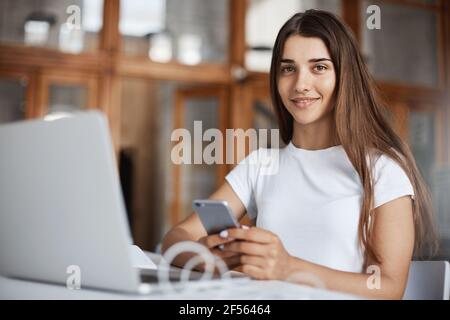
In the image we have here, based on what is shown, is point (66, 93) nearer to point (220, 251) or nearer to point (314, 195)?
point (314, 195)

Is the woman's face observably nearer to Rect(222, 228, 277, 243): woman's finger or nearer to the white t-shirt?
the white t-shirt

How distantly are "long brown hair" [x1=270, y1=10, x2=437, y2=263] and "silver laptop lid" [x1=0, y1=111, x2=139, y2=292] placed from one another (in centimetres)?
69

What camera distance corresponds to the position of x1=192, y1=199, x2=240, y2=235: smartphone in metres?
0.82

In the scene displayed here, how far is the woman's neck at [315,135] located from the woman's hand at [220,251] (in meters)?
0.56

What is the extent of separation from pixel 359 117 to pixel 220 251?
1.69ft

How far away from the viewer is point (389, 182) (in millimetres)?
1171

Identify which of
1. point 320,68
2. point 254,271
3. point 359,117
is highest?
point 320,68

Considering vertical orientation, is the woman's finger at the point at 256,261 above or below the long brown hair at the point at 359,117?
below

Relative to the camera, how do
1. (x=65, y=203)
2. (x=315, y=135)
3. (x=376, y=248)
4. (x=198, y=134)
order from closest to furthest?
1. (x=65, y=203)
2. (x=376, y=248)
3. (x=315, y=135)
4. (x=198, y=134)

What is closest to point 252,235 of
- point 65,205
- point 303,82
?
point 65,205

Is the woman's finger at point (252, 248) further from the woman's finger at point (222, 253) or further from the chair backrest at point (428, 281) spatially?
the chair backrest at point (428, 281)

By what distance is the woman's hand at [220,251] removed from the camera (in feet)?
2.94

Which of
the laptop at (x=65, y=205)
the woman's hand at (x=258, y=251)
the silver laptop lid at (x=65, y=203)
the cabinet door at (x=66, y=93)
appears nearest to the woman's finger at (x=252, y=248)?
the woman's hand at (x=258, y=251)

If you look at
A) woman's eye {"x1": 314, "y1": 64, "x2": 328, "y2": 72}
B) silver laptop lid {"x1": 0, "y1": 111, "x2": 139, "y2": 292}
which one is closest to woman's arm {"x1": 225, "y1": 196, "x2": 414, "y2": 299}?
silver laptop lid {"x1": 0, "y1": 111, "x2": 139, "y2": 292}
